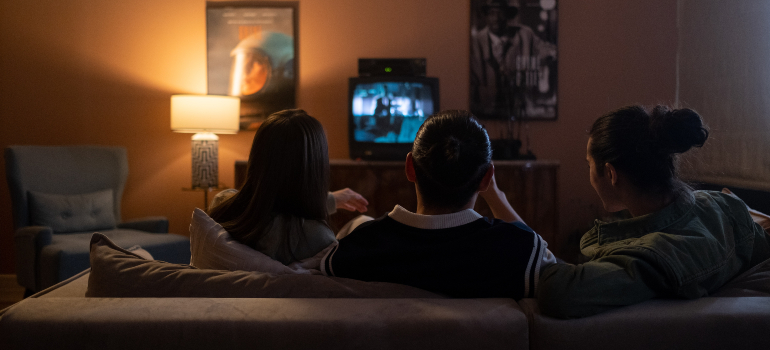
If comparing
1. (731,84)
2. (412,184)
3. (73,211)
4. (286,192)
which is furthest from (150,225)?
(731,84)

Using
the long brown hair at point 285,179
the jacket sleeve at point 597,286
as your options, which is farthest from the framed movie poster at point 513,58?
the jacket sleeve at point 597,286

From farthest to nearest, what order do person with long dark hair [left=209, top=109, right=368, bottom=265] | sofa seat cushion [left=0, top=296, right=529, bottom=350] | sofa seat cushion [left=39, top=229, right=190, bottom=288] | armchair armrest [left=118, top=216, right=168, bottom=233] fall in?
armchair armrest [left=118, top=216, right=168, bottom=233] < sofa seat cushion [left=39, top=229, right=190, bottom=288] < person with long dark hair [left=209, top=109, right=368, bottom=265] < sofa seat cushion [left=0, top=296, right=529, bottom=350]

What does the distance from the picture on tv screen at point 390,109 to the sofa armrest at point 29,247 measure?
6.07ft

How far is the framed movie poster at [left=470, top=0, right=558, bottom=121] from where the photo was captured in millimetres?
3723

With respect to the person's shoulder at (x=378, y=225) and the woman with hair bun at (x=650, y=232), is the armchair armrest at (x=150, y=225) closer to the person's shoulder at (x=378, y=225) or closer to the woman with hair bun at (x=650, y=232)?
the person's shoulder at (x=378, y=225)

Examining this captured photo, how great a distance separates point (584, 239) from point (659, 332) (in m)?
0.40

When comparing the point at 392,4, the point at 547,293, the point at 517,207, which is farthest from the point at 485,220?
the point at 392,4

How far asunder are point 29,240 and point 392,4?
2.67 m

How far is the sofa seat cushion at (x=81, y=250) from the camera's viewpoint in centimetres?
260

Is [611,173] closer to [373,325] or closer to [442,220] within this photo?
[442,220]

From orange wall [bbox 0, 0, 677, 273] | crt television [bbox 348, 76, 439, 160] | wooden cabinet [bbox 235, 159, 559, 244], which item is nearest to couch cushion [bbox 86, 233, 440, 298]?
wooden cabinet [bbox 235, 159, 559, 244]

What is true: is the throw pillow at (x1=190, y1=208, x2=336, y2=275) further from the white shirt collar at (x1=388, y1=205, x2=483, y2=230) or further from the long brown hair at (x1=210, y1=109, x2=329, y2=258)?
the white shirt collar at (x1=388, y1=205, x2=483, y2=230)

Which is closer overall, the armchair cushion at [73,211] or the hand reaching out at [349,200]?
the hand reaching out at [349,200]

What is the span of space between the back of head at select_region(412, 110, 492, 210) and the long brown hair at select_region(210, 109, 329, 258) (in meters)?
0.32
